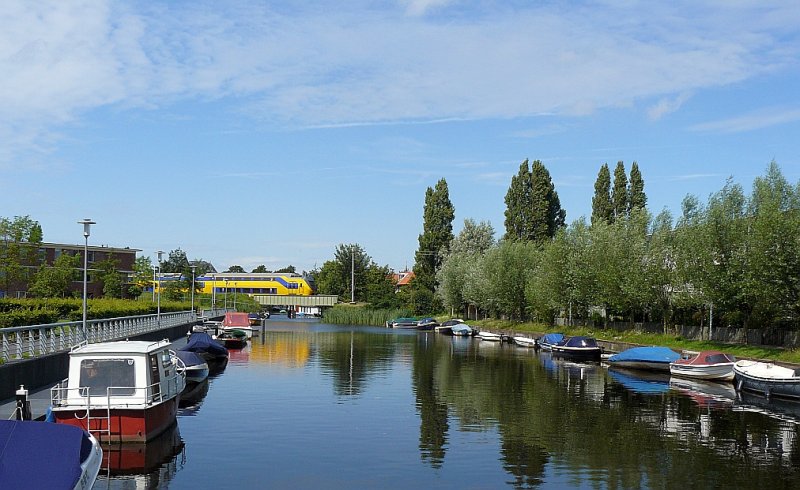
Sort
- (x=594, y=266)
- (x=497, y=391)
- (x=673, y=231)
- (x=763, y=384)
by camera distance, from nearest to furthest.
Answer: (x=763, y=384) < (x=497, y=391) < (x=673, y=231) < (x=594, y=266)

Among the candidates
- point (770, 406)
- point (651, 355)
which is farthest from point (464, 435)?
point (651, 355)

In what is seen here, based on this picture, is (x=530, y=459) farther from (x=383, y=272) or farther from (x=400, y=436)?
(x=383, y=272)

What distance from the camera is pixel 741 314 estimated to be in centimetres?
5534

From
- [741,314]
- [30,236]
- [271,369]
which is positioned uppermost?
[30,236]

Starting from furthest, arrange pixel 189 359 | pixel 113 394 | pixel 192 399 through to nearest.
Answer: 1. pixel 189 359
2. pixel 192 399
3. pixel 113 394

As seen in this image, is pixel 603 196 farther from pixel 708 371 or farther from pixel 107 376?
pixel 107 376

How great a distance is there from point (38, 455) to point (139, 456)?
1009cm

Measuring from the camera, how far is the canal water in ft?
71.5

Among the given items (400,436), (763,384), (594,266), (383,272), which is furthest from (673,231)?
(383,272)

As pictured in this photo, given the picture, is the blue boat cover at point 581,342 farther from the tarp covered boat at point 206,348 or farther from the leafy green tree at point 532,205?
the leafy green tree at point 532,205

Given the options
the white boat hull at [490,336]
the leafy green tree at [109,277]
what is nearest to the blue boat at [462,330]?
the white boat hull at [490,336]

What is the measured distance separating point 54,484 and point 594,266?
64.5 meters

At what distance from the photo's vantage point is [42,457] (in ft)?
44.5

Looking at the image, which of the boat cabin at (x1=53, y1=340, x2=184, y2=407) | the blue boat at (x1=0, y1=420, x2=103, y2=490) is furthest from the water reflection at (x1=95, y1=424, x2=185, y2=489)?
the blue boat at (x1=0, y1=420, x2=103, y2=490)
